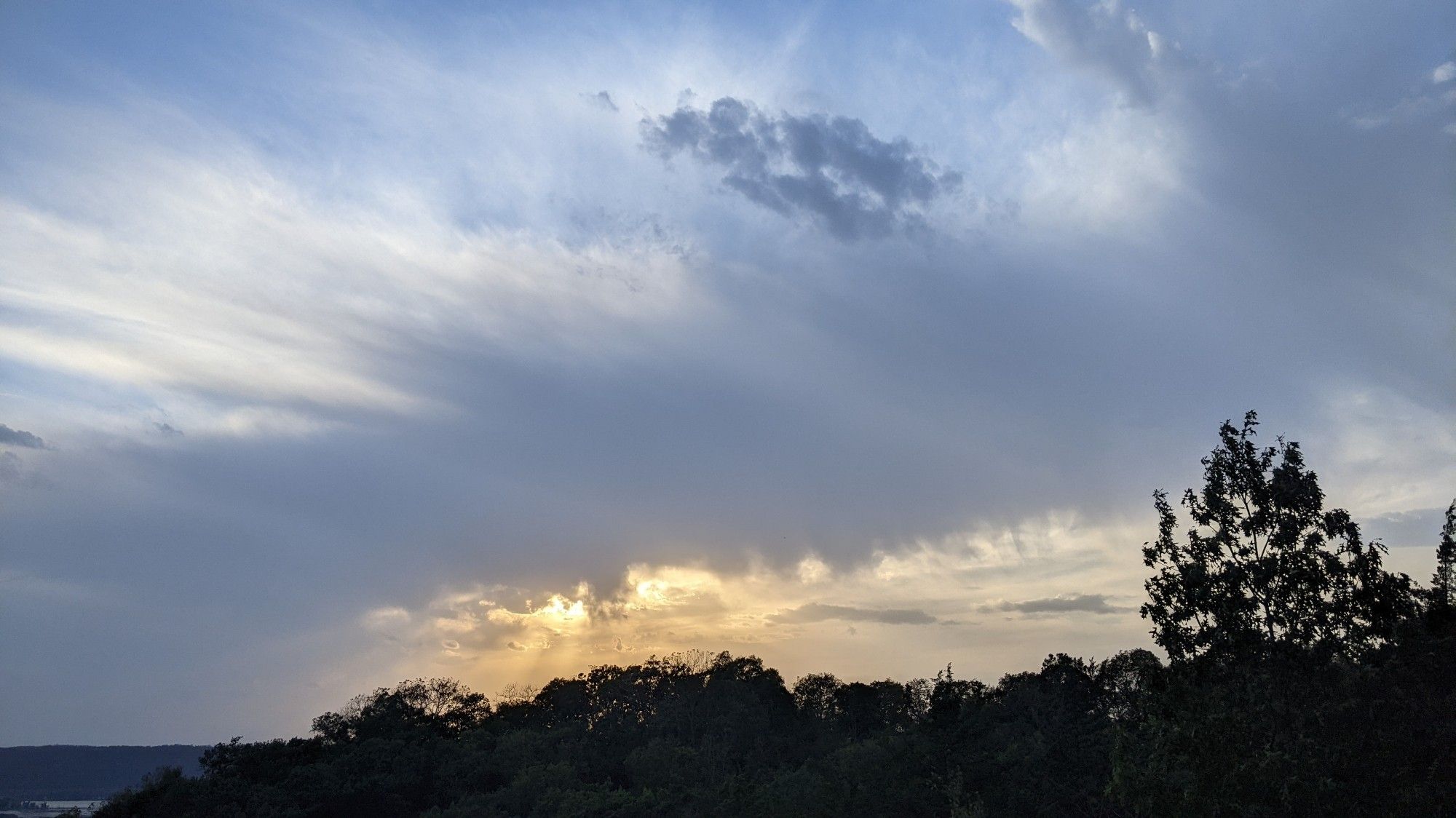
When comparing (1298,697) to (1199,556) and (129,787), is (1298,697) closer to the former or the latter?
(1199,556)

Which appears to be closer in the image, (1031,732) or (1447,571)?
(1447,571)

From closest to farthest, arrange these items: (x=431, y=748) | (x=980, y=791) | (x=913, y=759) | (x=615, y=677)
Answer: (x=980, y=791), (x=913, y=759), (x=431, y=748), (x=615, y=677)

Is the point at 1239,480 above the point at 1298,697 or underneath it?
above

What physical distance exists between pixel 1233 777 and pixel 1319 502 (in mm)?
7855

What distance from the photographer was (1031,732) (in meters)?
73.8

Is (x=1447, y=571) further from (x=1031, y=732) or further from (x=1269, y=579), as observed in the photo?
(x=1031, y=732)

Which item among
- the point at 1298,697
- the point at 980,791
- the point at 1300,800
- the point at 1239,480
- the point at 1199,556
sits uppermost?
the point at 1239,480

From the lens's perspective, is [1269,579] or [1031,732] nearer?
[1269,579]

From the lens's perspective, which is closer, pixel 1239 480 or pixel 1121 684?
pixel 1239 480

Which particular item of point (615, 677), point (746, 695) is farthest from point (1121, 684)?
point (615, 677)

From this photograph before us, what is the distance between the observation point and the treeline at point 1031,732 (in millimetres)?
24484

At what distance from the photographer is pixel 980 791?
231 ft

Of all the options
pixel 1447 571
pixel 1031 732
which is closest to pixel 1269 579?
pixel 1447 571

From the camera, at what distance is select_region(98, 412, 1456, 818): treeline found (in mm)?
24484
